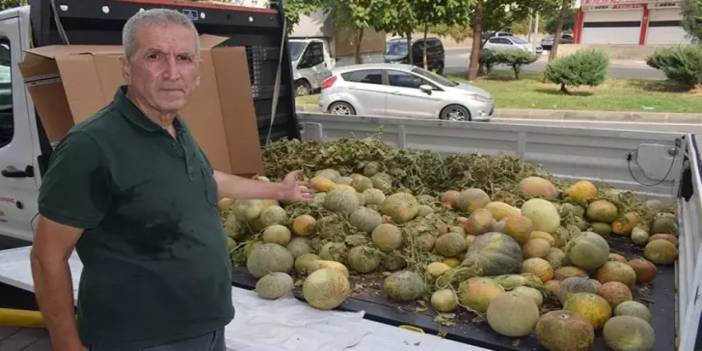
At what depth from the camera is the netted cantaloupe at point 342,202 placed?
2.97 metres

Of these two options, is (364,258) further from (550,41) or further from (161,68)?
(550,41)

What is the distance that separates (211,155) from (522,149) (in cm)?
209

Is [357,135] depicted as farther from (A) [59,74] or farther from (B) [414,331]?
(B) [414,331]

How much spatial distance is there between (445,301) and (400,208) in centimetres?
75

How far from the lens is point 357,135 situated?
183 inches

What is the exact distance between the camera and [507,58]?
2294cm

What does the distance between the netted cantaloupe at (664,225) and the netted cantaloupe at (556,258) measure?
660mm

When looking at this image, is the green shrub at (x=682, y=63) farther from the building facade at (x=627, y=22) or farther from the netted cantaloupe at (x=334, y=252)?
the building facade at (x=627, y=22)

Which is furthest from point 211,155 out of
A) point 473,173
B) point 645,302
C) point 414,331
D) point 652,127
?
point 652,127

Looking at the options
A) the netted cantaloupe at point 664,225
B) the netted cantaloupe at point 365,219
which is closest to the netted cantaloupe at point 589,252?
the netted cantaloupe at point 664,225

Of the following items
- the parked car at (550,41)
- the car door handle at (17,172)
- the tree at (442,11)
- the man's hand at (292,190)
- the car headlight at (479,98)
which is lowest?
the parked car at (550,41)

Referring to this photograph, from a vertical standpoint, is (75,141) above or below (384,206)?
above

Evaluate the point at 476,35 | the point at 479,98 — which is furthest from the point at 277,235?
the point at 476,35

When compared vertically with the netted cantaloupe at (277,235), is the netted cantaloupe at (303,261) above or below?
below
